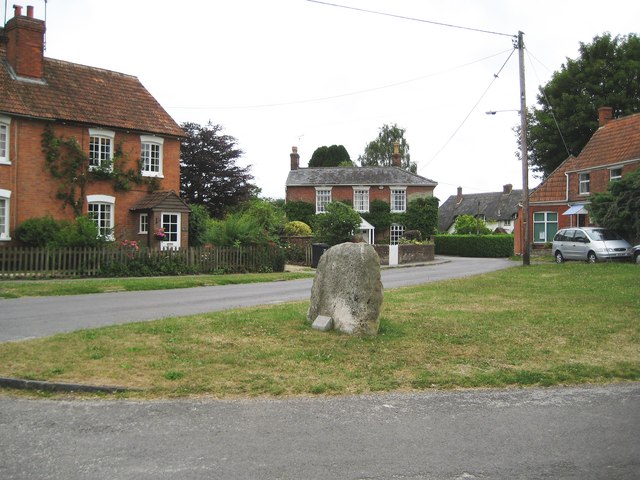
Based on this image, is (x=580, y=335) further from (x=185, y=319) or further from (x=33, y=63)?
(x=33, y=63)

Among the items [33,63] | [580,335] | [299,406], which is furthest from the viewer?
[33,63]

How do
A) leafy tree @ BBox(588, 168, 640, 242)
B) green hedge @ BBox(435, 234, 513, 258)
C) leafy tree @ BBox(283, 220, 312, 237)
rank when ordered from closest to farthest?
leafy tree @ BBox(588, 168, 640, 242)
leafy tree @ BBox(283, 220, 312, 237)
green hedge @ BBox(435, 234, 513, 258)

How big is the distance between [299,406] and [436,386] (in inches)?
71.8

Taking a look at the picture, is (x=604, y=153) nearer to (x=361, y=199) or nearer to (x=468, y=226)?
(x=361, y=199)

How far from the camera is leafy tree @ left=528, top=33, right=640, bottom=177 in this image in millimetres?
46500

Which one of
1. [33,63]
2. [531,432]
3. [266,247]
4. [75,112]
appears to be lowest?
[531,432]

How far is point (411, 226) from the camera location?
49500mm

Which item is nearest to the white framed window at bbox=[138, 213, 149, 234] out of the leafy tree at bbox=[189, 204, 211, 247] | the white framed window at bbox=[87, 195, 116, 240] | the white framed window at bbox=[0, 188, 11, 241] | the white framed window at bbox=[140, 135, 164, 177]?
the white framed window at bbox=[87, 195, 116, 240]

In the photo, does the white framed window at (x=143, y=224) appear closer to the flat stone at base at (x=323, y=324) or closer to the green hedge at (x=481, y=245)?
the flat stone at base at (x=323, y=324)

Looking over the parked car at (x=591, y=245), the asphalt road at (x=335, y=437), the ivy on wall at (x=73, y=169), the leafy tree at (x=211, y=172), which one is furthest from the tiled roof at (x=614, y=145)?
the asphalt road at (x=335, y=437)

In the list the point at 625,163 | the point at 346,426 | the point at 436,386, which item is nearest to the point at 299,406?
the point at 346,426

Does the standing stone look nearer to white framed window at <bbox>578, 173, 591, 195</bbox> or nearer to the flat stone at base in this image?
the flat stone at base

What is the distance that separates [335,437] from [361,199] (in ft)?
151

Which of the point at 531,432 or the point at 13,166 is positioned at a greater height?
the point at 13,166
